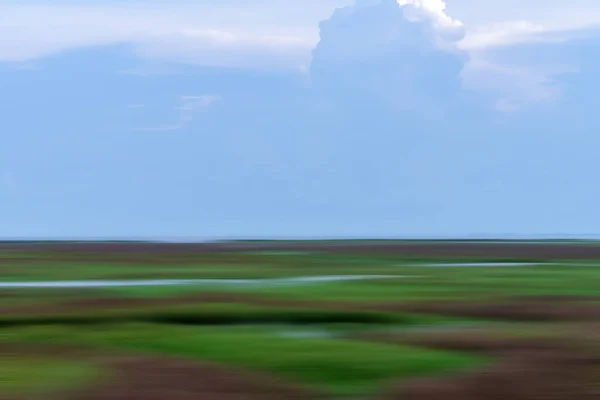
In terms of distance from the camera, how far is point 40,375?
17.2 metres

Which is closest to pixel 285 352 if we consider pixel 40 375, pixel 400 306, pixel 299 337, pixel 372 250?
pixel 299 337

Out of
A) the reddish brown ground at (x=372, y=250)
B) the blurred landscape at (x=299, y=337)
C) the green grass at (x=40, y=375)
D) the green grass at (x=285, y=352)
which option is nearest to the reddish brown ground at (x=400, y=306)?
the blurred landscape at (x=299, y=337)

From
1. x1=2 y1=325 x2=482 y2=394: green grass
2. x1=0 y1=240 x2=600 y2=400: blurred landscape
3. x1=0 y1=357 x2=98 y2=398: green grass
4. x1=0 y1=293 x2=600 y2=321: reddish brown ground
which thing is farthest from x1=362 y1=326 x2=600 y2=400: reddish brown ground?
x1=0 y1=293 x2=600 y2=321: reddish brown ground

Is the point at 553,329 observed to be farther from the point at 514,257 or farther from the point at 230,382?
the point at 514,257

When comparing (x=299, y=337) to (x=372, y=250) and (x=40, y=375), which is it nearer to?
(x=40, y=375)

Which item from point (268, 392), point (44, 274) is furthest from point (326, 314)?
point (44, 274)

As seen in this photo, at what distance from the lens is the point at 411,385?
16844mm

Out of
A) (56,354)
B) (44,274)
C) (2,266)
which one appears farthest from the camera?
(2,266)

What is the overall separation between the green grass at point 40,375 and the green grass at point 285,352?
2267 mm

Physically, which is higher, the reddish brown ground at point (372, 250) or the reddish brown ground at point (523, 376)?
the reddish brown ground at point (372, 250)

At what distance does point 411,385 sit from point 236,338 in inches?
230

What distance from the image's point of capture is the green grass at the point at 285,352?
17.8 metres

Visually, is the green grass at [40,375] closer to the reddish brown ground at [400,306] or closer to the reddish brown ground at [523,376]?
the reddish brown ground at [523,376]

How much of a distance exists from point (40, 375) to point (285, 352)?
184 inches
